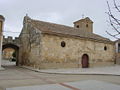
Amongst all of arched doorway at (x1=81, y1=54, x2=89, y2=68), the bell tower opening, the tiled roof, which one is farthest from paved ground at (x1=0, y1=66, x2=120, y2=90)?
the bell tower opening

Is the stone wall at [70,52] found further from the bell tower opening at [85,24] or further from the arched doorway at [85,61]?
the bell tower opening at [85,24]

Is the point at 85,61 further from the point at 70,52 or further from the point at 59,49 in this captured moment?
the point at 59,49

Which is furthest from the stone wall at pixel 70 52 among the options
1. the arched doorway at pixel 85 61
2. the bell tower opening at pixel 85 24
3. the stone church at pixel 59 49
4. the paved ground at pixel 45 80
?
the bell tower opening at pixel 85 24

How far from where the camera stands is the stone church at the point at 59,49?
19.0 metres

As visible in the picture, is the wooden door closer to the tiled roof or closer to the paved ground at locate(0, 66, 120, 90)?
the tiled roof

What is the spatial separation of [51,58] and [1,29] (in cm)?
720

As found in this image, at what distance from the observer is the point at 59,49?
1992cm

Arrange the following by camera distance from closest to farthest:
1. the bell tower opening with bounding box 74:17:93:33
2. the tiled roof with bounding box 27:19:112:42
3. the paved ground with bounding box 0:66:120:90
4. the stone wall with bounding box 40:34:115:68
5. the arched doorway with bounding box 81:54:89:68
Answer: the paved ground with bounding box 0:66:120:90
the stone wall with bounding box 40:34:115:68
the tiled roof with bounding box 27:19:112:42
the arched doorway with bounding box 81:54:89:68
the bell tower opening with bounding box 74:17:93:33

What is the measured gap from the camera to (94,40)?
2366 centimetres

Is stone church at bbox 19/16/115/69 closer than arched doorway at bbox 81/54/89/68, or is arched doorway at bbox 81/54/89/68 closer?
stone church at bbox 19/16/115/69

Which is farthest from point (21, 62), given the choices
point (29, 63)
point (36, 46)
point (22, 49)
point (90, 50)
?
point (90, 50)

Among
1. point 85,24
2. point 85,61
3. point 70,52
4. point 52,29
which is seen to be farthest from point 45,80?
point 85,24

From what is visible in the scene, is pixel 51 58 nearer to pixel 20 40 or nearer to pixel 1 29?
pixel 1 29

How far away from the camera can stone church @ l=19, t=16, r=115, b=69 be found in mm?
→ 18953
